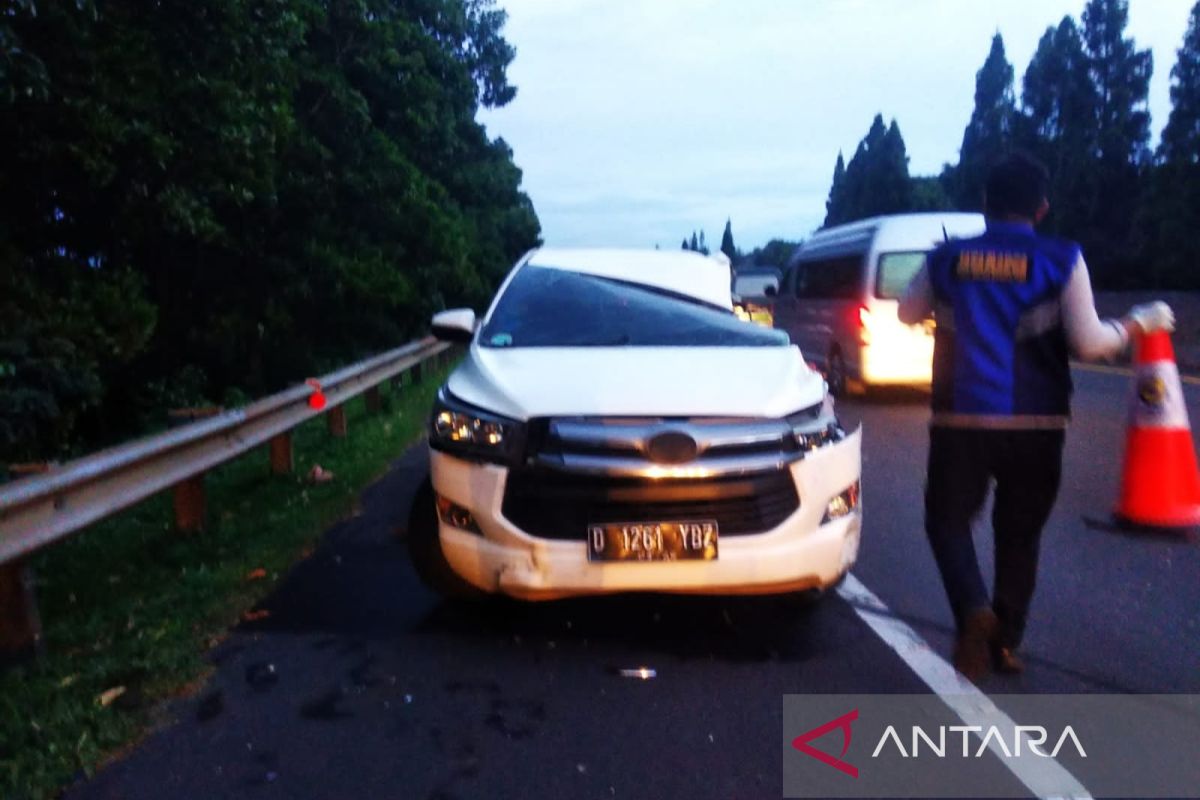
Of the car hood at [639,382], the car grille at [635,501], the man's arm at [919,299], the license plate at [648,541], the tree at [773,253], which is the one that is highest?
the man's arm at [919,299]

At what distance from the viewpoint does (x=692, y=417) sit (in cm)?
504

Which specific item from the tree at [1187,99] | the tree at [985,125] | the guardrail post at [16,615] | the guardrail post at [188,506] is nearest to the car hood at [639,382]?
the guardrail post at [16,615]

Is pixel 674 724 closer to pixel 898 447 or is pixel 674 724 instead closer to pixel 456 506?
pixel 456 506

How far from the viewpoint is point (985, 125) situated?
60.8 metres

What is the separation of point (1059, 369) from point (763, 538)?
130cm

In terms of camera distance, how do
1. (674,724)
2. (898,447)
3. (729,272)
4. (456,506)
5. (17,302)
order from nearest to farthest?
(674,724)
(456,506)
(729,272)
(898,447)
(17,302)

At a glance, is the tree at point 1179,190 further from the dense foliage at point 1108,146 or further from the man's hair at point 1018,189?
the man's hair at point 1018,189

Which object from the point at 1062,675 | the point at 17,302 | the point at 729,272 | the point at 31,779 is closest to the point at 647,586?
the point at 1062,675

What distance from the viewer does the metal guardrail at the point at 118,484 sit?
505 cm

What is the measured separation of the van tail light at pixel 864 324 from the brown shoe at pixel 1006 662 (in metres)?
10.1

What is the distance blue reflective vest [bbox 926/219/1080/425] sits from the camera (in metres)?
4.45

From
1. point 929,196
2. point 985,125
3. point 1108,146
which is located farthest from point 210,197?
point 929,196

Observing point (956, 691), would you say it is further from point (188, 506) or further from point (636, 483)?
point (188, 506)

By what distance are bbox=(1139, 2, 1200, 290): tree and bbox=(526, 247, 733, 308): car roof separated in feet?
101
